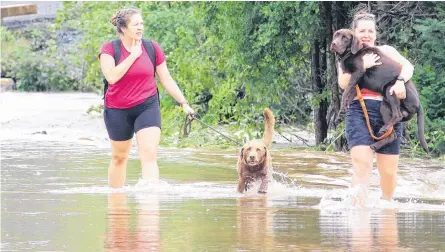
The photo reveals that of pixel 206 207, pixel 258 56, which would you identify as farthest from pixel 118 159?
pixel 258 56

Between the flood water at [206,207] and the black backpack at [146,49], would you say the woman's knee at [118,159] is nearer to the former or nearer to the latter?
the flood water at [206,207]

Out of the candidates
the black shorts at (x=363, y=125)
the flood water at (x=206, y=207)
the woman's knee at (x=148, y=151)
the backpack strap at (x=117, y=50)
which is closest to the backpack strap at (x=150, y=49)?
the backpack strap at (x=117, y=50)

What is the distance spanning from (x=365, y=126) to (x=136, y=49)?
2322 millimetres

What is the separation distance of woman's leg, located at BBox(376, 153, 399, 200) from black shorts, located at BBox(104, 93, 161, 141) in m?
2.21

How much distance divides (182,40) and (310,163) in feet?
23.4

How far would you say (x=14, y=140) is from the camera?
62.1ft

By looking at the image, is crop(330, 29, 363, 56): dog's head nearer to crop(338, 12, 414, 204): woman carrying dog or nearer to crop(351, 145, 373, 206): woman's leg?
crop(338, 12, 414, 204): woman carrying dog

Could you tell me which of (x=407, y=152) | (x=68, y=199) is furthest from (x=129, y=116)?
(x=407, y=152)

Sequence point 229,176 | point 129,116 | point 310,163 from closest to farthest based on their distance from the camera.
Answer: point 129,116 → point 229,176 → point 310,163

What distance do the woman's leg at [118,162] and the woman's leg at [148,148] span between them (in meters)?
0.26

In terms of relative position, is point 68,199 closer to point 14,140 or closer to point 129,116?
point 129,116

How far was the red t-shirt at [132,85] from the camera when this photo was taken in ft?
35.0

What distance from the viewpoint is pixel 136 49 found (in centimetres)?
1067

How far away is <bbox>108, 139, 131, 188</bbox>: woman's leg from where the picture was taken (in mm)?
11016
